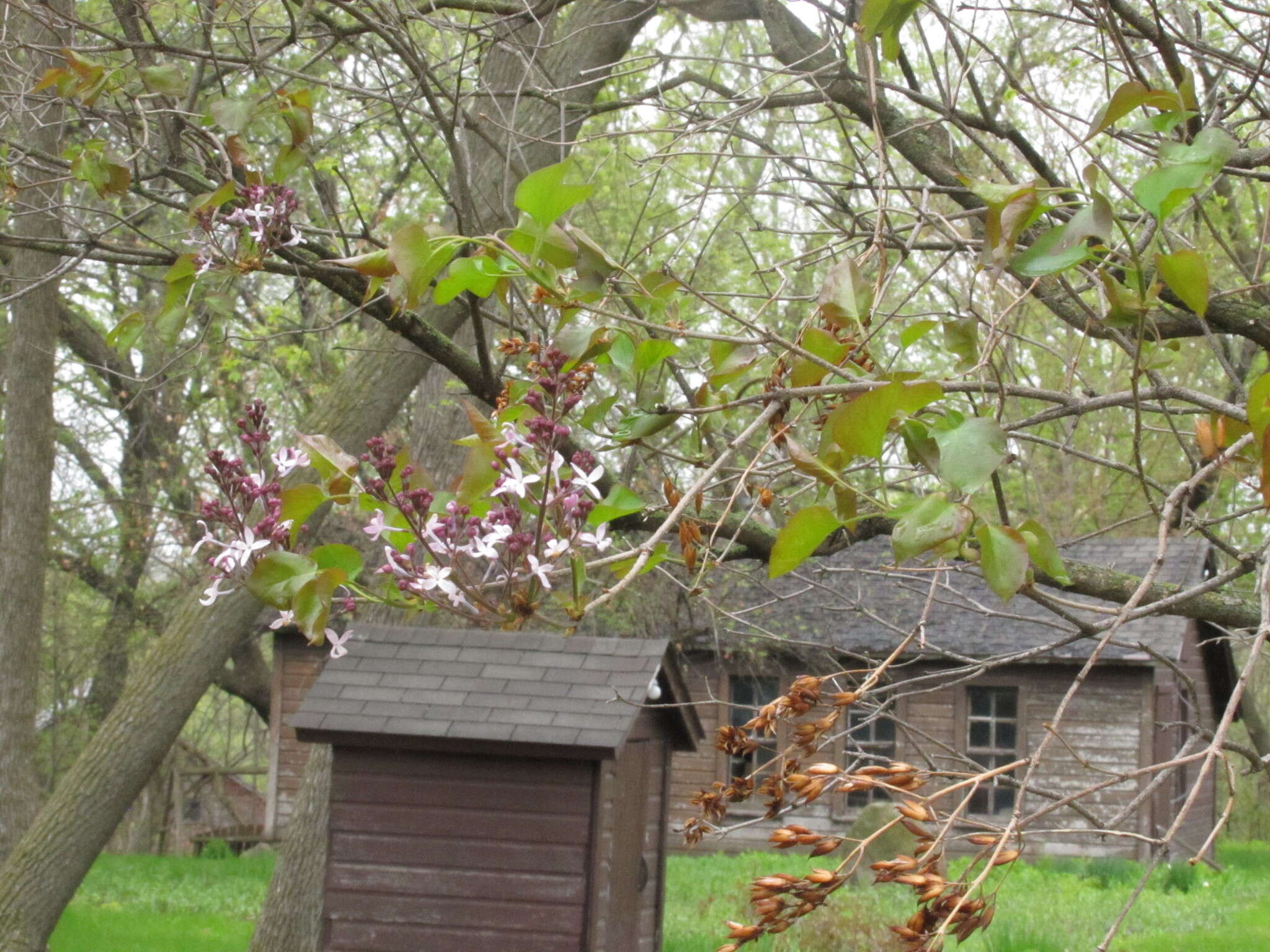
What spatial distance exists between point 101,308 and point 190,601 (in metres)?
10.9

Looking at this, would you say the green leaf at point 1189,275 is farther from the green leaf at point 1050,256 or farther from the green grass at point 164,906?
the green grass at point 164,906

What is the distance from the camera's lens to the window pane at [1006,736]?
54.5ft

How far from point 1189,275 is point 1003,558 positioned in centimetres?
48

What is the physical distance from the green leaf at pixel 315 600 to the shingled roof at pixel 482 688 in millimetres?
4711

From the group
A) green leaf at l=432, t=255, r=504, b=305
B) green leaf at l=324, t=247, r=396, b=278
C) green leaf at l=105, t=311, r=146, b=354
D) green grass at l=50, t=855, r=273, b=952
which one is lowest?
green grass at l=50, t=855, r=273, b=952

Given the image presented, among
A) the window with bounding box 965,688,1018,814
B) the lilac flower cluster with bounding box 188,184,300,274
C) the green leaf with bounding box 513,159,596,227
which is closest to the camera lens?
the green leaf with bounding box 513,159,596,227

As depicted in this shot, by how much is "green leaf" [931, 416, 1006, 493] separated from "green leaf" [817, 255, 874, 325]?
13.6 inches

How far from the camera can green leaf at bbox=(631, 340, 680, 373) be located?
5.46ft

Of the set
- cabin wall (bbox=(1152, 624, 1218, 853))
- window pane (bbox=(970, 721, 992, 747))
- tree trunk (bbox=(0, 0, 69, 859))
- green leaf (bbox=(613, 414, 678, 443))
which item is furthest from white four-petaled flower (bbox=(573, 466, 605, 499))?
window pane (bbox=(970, 721, 992, 747))

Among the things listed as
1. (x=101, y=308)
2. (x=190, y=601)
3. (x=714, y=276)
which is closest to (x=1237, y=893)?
(x=714, y=276)

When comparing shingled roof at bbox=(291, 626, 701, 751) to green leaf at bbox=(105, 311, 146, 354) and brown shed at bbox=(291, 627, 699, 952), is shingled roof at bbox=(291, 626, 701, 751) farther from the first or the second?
green leaf at bbox=(105, 311, 146, 354)

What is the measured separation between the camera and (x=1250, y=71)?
297 centimetres

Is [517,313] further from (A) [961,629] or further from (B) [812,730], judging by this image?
(A) [961,629]

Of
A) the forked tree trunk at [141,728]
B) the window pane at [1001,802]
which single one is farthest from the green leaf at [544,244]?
the window pane at [1001,802]
